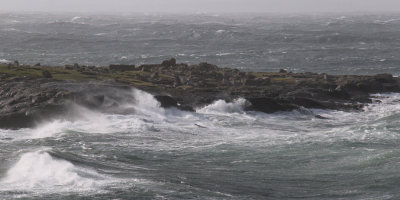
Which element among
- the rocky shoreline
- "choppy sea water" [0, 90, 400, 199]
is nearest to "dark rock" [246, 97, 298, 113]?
the rocky shoreline

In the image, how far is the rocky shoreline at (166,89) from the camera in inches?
1708

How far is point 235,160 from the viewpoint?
3341 centimetres

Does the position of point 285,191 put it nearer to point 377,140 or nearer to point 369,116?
point 377,140

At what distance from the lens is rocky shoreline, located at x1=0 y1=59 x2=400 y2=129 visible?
4338 centimetres

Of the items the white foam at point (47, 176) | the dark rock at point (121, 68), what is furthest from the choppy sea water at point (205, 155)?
the dark rock at point (121, 68)

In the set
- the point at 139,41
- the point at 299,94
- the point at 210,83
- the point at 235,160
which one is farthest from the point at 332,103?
the point at 139,41

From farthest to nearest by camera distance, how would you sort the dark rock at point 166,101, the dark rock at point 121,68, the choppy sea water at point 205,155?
the dark rock at point 121,68 < the dark rock at point 166,101 < the choppy sea water at point 205,155

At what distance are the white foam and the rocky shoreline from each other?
10472 mm

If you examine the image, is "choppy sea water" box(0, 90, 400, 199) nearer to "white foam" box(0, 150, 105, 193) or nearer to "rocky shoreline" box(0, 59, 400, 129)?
"white foam" box(0, 150, 105, 193)

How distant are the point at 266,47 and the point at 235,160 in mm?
86731

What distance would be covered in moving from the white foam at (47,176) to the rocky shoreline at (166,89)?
10.5m

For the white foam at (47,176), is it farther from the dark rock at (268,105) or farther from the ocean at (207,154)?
the dark rock at (268,105)

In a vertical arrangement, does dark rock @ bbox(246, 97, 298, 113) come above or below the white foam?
below

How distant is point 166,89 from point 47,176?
82.5ft
